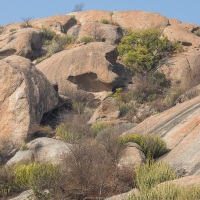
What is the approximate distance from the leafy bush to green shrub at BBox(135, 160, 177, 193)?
907 inches

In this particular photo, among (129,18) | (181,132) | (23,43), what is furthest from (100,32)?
(181,132)

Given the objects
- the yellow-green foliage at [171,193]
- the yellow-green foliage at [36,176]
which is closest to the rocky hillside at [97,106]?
the yellow-green foliage at [36,176]

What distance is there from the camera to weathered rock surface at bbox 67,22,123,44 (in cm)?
3997

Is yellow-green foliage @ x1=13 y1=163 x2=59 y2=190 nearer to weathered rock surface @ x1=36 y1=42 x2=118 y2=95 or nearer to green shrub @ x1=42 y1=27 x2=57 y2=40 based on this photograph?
weathered rock surface @ x1=36 y1=42 x2=118 y2=95

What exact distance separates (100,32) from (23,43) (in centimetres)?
749

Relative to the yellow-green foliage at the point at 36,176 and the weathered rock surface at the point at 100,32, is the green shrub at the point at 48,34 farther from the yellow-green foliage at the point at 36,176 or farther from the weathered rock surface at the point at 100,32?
the yellow-green foliage at the point at 36,176

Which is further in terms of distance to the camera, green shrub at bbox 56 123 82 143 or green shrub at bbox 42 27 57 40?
green shrub at bbox 42 27 57 40

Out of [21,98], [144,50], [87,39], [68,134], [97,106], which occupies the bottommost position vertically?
[97,106]

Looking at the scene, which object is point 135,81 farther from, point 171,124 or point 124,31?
point 171,124

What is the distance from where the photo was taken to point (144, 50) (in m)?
32.8

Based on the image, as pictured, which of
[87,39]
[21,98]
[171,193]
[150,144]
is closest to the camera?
[171,193]

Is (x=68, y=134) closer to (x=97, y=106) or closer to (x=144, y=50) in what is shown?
(x=97, y=106)

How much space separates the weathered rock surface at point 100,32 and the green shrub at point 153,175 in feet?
99.8

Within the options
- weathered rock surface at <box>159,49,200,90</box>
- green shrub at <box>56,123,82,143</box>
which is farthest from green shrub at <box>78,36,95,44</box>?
green shrub at <box>56,123,82,143</box>
